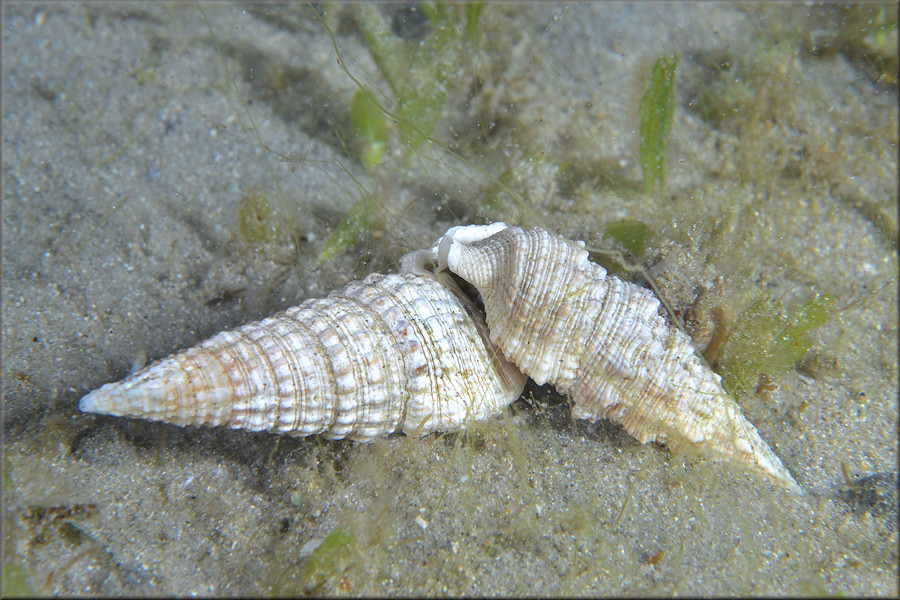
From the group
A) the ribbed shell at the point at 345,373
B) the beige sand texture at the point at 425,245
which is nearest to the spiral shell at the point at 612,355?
the beige sand texture at the point at 425,245

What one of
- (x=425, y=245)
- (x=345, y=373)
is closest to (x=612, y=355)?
(x=345, y=373)

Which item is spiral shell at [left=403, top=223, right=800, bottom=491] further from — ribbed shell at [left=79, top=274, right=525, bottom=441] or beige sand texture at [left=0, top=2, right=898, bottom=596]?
ribbed shell at [left=79, top=274, right=525, bottom=441]

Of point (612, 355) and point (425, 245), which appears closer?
point (612, 355)

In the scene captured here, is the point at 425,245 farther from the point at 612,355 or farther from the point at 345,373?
the point at 612,355

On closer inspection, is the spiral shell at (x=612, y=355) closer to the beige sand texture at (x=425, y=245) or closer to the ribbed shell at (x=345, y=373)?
the beige sand texture at (x=425, y=245)

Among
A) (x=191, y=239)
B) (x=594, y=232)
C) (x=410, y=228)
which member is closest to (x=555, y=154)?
(x=594, y=232)

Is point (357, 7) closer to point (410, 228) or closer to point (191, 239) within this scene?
point (410, 228)
